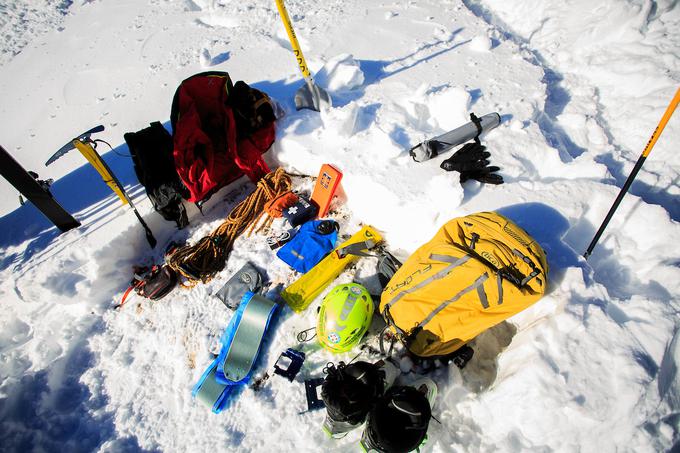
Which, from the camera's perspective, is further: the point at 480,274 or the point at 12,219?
the point at 12,219

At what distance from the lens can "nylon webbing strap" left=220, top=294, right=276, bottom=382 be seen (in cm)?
299

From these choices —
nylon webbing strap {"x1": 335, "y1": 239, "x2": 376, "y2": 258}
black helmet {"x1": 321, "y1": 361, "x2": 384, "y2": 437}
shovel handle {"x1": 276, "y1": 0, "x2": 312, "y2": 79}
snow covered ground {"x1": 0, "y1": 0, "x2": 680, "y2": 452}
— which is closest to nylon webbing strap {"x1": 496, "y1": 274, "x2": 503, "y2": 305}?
snow covered ground {"x1": 0, "y1": 0, "x2": 680, "y2": 452}

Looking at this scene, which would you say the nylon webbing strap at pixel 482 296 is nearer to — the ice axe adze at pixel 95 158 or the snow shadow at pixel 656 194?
the snow shadow at pixel 656 194

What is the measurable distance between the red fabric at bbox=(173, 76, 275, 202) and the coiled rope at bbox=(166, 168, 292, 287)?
1.09ft

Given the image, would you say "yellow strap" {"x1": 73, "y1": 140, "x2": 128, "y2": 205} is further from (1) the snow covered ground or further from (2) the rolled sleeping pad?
(2) the rolled sleeping pad

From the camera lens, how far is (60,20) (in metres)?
7.59

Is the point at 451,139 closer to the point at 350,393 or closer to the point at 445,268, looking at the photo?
the point at 445,268

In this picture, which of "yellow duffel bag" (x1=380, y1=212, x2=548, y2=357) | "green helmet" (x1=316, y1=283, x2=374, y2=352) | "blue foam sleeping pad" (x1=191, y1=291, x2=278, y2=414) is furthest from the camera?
"blue foam sleeping pad" (x1=191, y1=291, x2=278, y2=414)

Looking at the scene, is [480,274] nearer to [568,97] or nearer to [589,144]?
[589,144]

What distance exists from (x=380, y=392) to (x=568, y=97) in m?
5.34

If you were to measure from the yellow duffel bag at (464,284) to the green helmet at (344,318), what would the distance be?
28cm

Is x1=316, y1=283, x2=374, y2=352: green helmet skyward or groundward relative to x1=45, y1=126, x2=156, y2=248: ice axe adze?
groundward

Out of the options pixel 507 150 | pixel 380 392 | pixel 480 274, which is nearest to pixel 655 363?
pixel 480 274

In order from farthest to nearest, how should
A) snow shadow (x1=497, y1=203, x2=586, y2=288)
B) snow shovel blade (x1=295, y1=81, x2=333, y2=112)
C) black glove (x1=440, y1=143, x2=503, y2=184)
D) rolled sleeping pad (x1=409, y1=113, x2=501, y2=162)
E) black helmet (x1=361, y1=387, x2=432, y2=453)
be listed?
snow shovel blade (x1=295, y1=81, x2=333, y2=112)
rolled sleeping pad (x1=409, y1=113, x2=501, y2=162)
black glove (x1=440, y1=143, x2=503, y2=184)
snow shadow (x1=497, y1=203, x2=586, y2=288)
black helmet (x1=361, y1=387, x2=432, y2=453)
